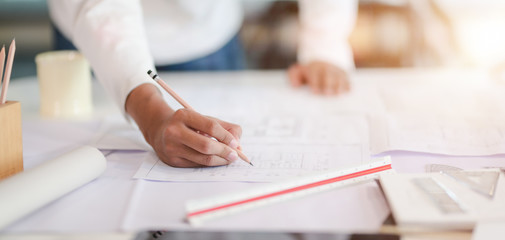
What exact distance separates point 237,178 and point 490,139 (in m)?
0.44

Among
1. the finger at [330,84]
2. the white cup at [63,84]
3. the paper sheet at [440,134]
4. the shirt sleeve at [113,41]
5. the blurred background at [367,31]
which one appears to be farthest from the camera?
the blurred background at [367,31]

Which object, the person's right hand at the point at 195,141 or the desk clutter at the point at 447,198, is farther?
the person's right hand at the point at 195,141

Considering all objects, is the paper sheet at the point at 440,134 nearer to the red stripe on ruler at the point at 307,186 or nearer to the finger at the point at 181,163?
the red stripe on ruler at the point at 307,186

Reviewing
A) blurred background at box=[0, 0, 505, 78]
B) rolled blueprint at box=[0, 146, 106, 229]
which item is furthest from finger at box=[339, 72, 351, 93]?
blurred background at box=[0, 0, 505, 78]

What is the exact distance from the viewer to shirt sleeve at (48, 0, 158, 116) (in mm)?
951

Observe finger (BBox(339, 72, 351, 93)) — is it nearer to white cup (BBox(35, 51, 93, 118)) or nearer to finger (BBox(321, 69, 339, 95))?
finger (BBox(321, 69, 339, 95))

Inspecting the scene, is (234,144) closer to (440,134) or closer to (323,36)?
(440,134)

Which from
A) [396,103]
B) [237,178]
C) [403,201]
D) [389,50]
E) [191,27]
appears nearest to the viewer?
[403,201]

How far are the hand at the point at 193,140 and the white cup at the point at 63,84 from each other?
37 cm

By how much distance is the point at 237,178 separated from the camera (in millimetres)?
715

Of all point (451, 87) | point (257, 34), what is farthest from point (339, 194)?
point (257, 34)

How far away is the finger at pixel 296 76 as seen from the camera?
1.36 m

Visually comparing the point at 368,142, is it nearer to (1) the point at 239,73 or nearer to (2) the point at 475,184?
(2) the point at 475,184

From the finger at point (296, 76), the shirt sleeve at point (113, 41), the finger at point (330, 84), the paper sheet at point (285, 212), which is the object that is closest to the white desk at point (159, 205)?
the paper sheet at point (285, 212)
